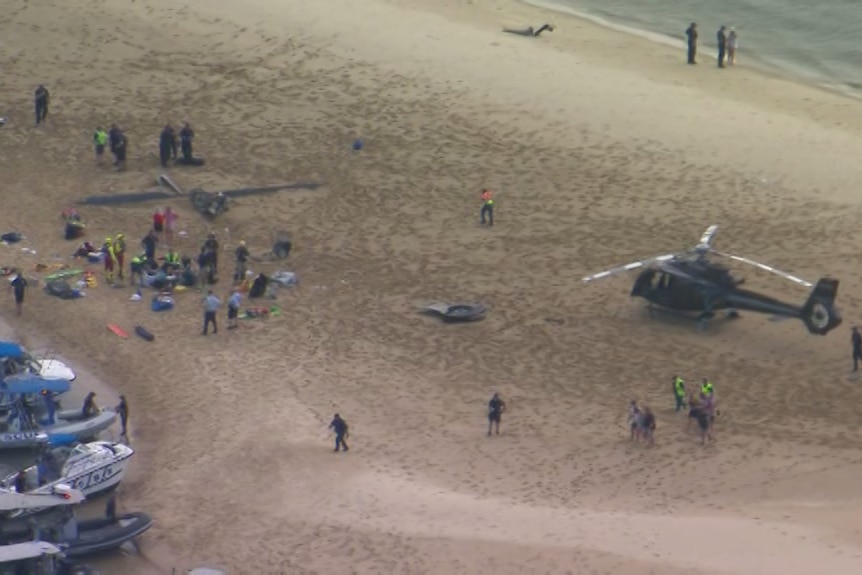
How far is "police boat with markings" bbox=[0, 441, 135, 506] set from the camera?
119 ft

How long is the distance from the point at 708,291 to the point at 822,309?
2.65 m

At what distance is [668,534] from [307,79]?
26.4m

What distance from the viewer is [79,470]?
36688mm

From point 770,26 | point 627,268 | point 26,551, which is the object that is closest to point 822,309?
point 627,268

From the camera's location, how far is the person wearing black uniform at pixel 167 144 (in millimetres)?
52625

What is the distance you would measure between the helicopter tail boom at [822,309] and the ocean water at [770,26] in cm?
1791

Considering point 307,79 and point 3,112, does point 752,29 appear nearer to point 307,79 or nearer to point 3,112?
point 307,79

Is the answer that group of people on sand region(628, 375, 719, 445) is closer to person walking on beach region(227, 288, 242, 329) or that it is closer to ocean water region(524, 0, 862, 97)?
person walking on beach region(227, 288, 242, 329)

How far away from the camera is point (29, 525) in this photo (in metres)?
34.9

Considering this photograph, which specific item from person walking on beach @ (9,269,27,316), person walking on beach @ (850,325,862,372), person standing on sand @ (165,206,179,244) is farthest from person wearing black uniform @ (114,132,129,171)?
person walking on beach @ (850,325,862,372)

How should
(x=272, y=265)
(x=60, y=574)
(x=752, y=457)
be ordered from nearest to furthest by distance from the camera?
(x=60, y=574)
(x=752, y=457)
(x=272, y=265)

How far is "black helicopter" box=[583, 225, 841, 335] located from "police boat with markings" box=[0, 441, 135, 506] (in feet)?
37.3

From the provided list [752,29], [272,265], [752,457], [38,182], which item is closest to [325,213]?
[272,265]

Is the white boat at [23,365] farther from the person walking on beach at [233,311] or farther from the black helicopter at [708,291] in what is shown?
the black helicopter at [708,291]
